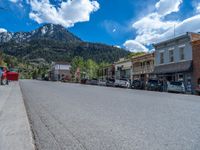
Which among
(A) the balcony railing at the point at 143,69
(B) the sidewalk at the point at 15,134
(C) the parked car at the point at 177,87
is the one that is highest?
(A) the balcony railing at the point at 143,69

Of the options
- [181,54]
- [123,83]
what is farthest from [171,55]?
[123,83]

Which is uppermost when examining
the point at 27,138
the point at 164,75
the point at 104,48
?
the point at 104,48

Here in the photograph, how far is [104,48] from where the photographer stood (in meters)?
169

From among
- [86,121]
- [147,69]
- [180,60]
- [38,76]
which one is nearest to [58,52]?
[38,76]

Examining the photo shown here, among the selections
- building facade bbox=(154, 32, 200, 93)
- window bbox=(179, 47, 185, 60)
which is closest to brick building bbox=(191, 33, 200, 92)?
building facade bbox=(154, 32, 200, 93)

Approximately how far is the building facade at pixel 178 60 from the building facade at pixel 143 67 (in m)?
4.15

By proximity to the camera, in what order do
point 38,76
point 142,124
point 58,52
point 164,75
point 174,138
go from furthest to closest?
1. point 58,52
2. point 38,76
3. point 164,75
4. point 142,124
5. point 174,138

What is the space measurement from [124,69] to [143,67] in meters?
→ 12.7

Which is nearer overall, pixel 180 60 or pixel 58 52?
pixel 180 60

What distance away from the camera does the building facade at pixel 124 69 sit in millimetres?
61188

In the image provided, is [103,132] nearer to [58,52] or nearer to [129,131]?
[129,131]

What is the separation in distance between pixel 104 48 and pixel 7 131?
164 meters

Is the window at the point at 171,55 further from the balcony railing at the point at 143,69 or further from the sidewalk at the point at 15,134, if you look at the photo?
the sidewalk at the point at 15,134

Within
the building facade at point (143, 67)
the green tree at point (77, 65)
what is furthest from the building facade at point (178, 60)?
the green tree at point (77, 65)
